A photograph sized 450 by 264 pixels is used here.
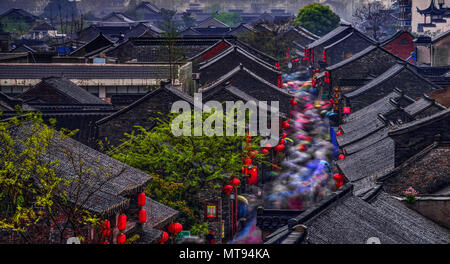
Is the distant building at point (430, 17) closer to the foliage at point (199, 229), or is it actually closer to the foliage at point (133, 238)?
the foliage at point (199, 229)

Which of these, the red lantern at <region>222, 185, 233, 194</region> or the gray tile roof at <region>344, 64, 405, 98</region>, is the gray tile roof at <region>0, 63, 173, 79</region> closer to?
the gray tile roof at <region>344, 64, 405, 98</region>

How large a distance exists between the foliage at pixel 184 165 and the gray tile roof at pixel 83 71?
71.2ft

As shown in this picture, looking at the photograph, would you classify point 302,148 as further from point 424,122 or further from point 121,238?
point 121,238

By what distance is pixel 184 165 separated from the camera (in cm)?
2762

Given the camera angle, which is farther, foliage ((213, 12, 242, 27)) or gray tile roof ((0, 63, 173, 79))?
foliage ((213, 12, 242, 27))

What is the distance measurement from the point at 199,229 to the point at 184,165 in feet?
8.98

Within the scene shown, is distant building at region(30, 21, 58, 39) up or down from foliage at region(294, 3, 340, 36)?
down

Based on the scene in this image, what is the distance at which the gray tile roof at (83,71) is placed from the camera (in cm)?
5116

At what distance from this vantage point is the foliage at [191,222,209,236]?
85.0 feet

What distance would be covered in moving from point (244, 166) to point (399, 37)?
53368 mm

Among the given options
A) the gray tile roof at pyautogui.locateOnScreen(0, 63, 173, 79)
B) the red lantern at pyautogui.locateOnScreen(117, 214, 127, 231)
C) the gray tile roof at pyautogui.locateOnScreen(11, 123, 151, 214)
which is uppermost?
the gray tile roof at pyautogui.locateOnScreen(11, 123, 151, 214)

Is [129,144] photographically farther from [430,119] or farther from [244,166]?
[430,119]

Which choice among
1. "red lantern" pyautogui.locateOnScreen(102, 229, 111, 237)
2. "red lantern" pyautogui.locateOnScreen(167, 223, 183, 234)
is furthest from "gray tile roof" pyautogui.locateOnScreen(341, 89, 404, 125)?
"red lantern" pyautogui.locateOnScreen(102, 229, 111, 237)

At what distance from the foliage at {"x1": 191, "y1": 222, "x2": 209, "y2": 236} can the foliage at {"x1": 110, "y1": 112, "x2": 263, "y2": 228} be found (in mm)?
393
